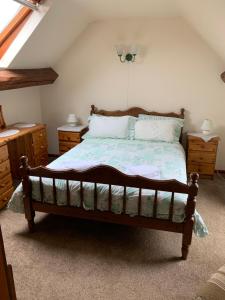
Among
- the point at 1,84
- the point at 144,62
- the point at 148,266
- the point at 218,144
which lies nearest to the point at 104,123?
the point at 144,62

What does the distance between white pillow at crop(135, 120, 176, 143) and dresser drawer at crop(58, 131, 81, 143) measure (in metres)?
0.95

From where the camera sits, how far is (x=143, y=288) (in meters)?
1.84

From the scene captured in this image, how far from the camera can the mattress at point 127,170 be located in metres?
2.04

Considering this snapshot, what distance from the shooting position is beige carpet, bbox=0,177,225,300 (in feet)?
5.99

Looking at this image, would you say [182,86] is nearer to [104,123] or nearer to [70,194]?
[104,123]

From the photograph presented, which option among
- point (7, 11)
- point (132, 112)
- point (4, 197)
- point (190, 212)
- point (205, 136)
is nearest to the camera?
point (190, 212)

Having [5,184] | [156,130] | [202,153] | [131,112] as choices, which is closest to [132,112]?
[131,112]

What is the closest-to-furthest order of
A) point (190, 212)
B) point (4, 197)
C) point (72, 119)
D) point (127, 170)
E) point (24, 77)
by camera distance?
point (190, 212)
point (127, 170)
point (4, 197)
point (24, 77)
point (72, 119)

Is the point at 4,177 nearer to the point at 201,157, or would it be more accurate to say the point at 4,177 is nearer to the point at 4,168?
the point at 4,168

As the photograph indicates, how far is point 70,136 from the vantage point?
3.90 m

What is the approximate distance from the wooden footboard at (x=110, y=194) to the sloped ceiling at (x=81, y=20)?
1589 millimetres

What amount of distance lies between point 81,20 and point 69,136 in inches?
66.3

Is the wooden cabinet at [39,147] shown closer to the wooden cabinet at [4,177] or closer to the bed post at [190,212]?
the wooden cabinet at [4,177]

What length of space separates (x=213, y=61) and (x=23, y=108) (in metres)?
2.93
